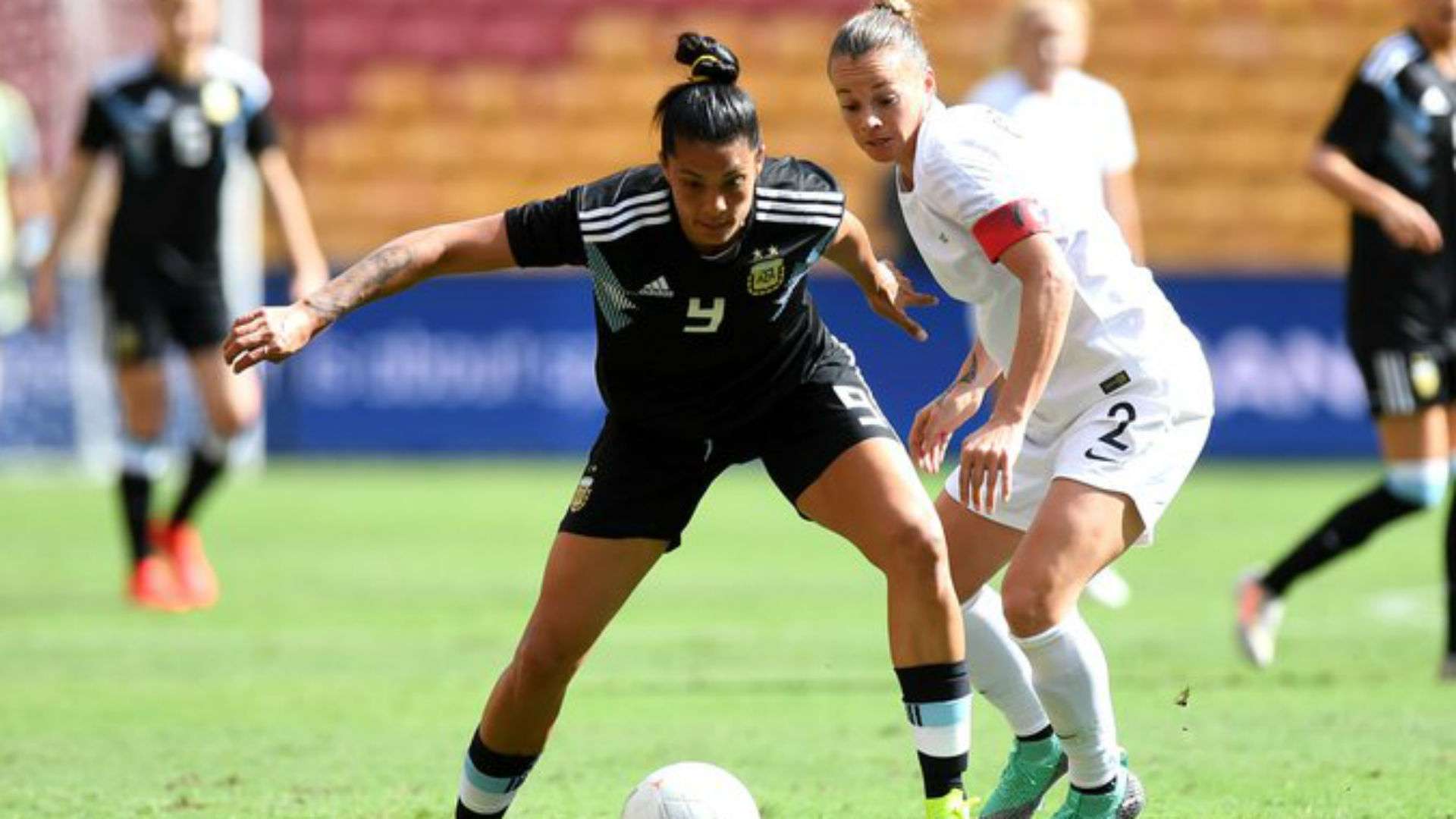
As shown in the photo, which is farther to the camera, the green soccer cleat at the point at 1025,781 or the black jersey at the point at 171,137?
the black jersey at the point at 171,137

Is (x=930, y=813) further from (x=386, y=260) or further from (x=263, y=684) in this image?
(x=263, y=684)

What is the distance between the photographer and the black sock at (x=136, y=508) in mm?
11227

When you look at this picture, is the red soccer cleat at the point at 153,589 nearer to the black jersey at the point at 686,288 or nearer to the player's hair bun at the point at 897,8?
A: the black jersey at the point at 686,288

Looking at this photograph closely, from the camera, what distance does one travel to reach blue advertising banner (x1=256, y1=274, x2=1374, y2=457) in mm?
18406

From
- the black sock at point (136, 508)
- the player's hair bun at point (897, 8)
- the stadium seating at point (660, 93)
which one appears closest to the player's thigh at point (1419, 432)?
the player's hair bun at point (897, 8)

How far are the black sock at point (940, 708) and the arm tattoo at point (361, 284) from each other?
4.84ft

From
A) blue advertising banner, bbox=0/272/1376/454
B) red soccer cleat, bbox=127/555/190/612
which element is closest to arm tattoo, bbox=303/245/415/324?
red soccer cleat, bbox=127/555/190/612

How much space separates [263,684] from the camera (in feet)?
28.7

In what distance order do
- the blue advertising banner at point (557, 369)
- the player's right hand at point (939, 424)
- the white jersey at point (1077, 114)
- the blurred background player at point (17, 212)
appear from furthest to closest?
the blue advertising banner at point (557, 369), the blurred background player at point (17, 212), the white jersey at point (1077, 114), the player's right hand at point (939, 424)

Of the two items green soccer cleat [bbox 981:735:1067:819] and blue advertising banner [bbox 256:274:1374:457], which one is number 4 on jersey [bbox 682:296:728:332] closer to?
green soccer cleat [bbox 981:735:1067:819]

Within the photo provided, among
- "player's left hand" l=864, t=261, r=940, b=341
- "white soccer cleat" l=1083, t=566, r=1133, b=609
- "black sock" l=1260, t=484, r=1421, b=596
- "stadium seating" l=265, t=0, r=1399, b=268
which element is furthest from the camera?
"stadium seating" l=265, t=0, r=1399, b=268

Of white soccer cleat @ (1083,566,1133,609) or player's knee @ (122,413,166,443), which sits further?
player's knee @ (122,413,166,443)

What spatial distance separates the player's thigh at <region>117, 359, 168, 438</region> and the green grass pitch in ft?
2.69

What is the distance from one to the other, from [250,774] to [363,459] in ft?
40.6
